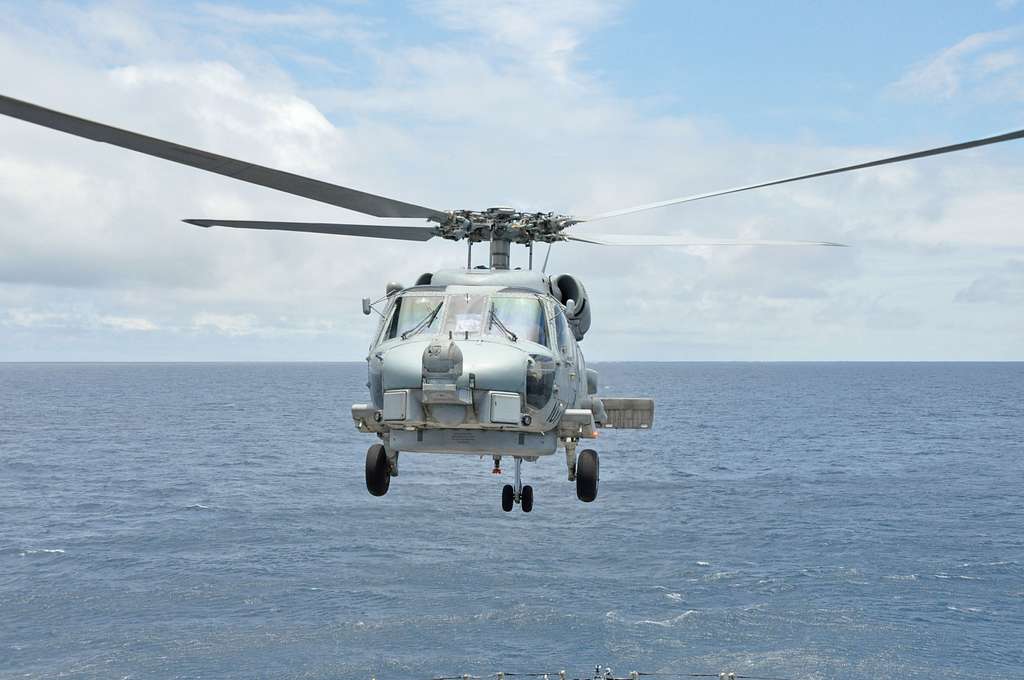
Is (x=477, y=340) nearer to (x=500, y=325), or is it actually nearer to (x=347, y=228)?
(x=500, y=325)

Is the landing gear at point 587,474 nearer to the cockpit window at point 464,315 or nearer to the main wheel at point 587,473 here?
the main wheel at point 587,473

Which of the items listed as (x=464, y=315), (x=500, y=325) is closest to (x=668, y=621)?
(x=500, y=325)

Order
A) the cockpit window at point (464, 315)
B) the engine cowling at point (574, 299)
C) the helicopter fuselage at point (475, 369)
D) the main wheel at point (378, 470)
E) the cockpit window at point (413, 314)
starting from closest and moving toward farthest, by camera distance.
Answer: the helicopter fuselage at point (475, 369)
the cockpit window at point (464, 315)
the cockpit window at point (413, 314)
the main wheel at point (378, 470)
the engine cowling at point (574, 299)

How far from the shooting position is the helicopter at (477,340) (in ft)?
43.6

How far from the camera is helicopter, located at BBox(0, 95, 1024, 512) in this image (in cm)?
1330

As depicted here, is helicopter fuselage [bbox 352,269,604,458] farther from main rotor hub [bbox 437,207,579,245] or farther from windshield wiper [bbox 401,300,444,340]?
main rotor hub [bbox 437,207,579,245]

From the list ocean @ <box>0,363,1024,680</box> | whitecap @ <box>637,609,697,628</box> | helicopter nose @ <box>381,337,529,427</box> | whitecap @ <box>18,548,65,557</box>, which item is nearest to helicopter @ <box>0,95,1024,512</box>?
helicopter nose @ <box>381,337,529,427</box>

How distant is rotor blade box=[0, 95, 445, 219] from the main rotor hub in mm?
2511

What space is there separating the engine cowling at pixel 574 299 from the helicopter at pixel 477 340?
0.08 feet

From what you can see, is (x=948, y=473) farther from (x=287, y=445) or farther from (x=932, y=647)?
(x=287, y=445)

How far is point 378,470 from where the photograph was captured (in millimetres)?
16047

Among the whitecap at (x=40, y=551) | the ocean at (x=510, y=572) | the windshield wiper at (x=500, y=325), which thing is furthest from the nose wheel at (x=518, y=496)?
the whitecap at (x=40, y=551)

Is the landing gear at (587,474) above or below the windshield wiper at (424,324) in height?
below

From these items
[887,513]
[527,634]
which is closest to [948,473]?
[887,513]
